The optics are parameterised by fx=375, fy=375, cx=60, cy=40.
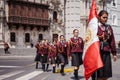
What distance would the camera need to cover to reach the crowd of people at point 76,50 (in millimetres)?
8359

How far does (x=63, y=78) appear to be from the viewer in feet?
47.0

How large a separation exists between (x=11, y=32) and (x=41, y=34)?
591 centimetres

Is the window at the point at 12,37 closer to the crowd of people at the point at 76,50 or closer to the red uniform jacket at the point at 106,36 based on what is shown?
the crowd of people at the point at 76,50

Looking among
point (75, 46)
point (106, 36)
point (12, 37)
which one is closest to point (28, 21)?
point (12, 37)

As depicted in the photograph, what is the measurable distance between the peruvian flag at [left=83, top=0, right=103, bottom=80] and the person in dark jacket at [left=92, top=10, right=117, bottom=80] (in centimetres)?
14

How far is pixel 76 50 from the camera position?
45.4ft

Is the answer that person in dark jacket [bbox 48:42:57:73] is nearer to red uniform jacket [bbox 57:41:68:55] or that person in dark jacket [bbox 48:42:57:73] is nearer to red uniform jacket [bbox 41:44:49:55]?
red uniform jacket [bbox 57:41:68:55]

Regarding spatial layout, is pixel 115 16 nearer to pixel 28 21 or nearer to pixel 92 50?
pixel 28 21

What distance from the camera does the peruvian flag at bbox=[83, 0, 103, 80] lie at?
8.19m

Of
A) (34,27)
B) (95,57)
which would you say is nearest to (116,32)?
(34,27)

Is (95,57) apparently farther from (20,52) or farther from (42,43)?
(20,52)

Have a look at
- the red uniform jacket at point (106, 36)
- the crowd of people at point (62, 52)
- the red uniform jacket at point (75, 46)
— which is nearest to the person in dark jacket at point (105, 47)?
the red uniform jacket at point (106, 36)

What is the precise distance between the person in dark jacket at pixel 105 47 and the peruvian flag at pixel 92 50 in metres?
0.14

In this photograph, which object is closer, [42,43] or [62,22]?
[42,43]
